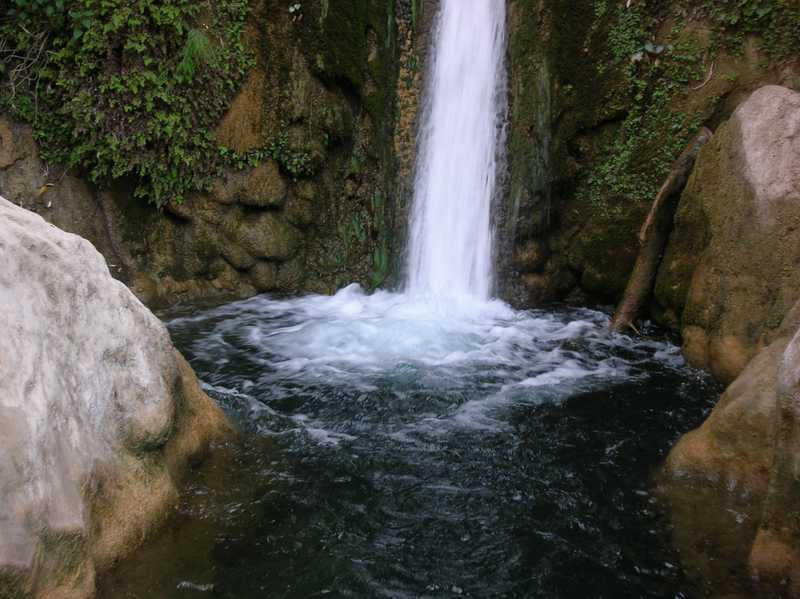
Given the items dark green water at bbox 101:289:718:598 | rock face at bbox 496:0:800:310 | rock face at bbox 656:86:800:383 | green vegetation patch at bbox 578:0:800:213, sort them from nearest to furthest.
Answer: dark green water at bbox 101:289:718:598, rock face at bbox 656:86:800:383, green vegetation patch at bbox 578:0:800:213, rock face at bbox 496:0:800:310

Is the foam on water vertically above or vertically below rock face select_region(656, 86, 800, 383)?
below

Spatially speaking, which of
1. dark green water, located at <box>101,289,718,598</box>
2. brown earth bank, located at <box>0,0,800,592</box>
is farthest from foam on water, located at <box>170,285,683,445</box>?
brown earth bank, located at <box>0,0,800,592</box>

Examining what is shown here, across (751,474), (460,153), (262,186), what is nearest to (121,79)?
(262,186)

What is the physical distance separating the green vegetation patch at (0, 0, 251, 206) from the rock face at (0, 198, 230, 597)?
16.4 feet

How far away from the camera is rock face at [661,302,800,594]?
2688 millimetres

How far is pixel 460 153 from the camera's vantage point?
8.33 metres

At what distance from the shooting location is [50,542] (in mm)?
2482

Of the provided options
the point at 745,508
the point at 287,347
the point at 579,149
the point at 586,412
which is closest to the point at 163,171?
the point at 287,347

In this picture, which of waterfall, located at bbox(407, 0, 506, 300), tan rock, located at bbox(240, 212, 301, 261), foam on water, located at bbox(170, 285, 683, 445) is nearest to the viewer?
foam on water, located at bbox(170, 285, 683, 445)

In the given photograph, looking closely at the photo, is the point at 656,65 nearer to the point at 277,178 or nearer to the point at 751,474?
the point at 277,178

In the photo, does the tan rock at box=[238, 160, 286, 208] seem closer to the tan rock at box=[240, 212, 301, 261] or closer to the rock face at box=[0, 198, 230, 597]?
the tan rock at box=[240, 212, 301, 261]

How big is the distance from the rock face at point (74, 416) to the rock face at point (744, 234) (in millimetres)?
4476

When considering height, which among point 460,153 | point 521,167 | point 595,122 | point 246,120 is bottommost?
point 521,167

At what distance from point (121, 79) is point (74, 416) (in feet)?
19.6
